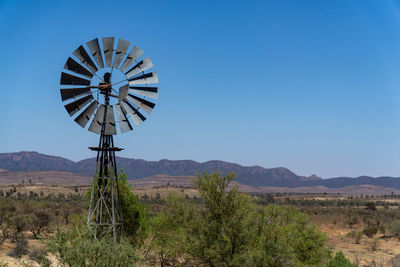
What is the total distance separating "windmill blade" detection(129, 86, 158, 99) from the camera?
739 inches

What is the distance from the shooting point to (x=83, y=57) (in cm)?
1773

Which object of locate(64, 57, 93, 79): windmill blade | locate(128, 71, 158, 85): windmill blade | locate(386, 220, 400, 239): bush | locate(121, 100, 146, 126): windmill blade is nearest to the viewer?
locate(64, 57, 93, 79): windmill blade

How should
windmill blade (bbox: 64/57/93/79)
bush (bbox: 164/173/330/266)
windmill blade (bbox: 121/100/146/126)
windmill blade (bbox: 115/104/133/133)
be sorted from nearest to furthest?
1. bush (bbox: 164/173/330/266)
2. windmill blade (bbox: 64/57/93/79)
3. windmill blade (bbox: 115/104/133/133)
4. windmill blade (bbox: 121/100/146/126)

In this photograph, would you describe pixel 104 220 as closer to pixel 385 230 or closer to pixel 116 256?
pixel 116 256

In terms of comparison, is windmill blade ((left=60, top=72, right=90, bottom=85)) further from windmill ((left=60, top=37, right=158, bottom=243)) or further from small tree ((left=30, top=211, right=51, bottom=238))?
small tree ((left=30, top=211, right=51, bottom=238))

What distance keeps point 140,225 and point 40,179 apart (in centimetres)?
17060

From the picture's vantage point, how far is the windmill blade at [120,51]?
18328mm

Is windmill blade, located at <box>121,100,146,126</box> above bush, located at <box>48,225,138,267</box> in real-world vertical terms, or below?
above

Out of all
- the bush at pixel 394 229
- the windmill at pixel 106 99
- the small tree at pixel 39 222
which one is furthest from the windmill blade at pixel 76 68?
the bush at pixel 394 229

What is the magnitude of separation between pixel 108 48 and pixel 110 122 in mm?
3365

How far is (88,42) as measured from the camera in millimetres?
17781

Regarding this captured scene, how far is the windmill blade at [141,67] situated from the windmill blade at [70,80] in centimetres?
203

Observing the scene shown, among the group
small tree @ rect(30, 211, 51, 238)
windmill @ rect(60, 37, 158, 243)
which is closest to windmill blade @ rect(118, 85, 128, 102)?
windmill @ rect(60, 37, 158, 243)

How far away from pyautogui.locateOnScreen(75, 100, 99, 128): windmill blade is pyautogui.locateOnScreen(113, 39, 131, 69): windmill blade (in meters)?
2.03
